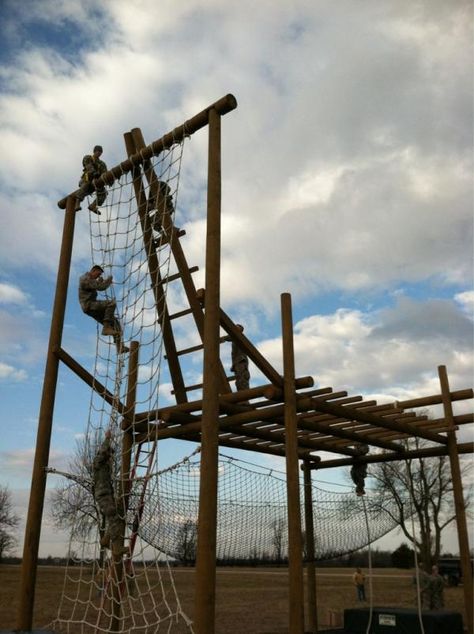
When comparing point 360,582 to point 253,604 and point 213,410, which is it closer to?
point 253,604

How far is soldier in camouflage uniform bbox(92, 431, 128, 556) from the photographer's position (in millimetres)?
5562

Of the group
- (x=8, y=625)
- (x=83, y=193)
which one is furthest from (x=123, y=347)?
(x=8, y=625)

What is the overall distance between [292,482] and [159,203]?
337 centimetres

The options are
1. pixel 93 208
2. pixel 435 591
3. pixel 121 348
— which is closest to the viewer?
pixel 121 348

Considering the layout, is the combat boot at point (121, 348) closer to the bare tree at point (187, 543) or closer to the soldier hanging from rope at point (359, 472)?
the bare tree at point (187, 543)

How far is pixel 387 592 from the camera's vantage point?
20828mm

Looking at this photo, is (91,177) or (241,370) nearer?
(91,177)

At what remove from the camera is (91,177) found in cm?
723

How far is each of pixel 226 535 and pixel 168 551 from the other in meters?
1.11

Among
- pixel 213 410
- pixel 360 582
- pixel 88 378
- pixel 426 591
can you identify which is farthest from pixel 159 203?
pixel 360 582

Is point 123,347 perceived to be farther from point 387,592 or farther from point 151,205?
point 387,592

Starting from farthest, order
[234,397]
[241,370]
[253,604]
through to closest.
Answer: [253,604]
[241,370]
[234,397]

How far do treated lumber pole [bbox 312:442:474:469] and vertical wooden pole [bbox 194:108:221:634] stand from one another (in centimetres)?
453

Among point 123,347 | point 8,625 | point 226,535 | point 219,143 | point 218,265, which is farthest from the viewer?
point 8,625
